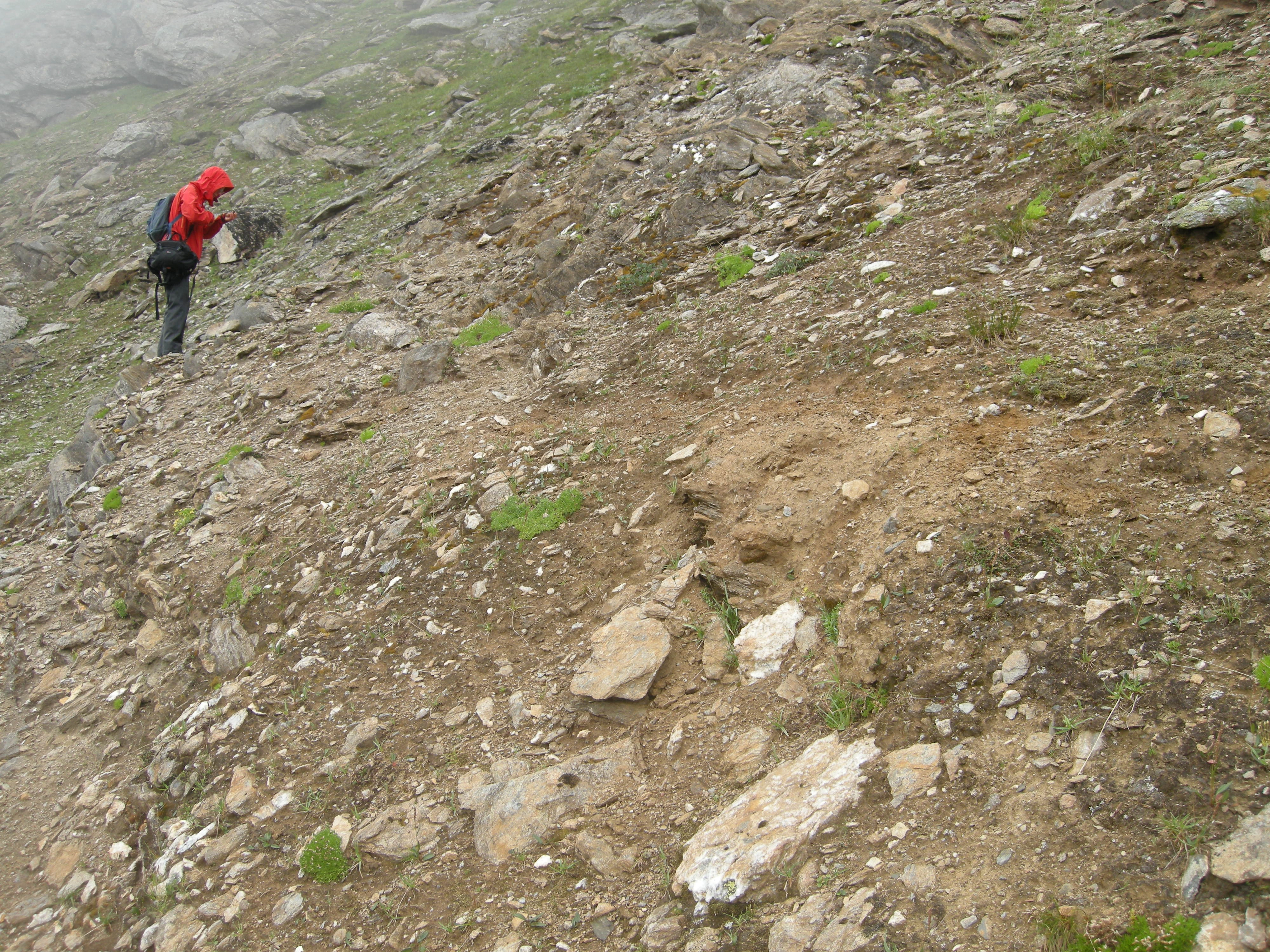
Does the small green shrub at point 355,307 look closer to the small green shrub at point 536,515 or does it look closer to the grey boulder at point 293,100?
the small green shrub at point 536,515

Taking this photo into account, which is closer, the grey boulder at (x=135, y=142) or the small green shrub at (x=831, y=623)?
the small green shrub at (x=831, y=623)

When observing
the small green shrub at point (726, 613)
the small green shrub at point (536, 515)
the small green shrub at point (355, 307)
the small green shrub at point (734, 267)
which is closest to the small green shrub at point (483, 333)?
the small green shrub at point (355, 307)

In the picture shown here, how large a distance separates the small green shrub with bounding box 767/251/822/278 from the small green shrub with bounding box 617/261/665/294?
73.7 inches

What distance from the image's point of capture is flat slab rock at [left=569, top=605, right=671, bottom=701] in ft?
16.9

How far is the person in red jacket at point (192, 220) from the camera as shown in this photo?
42.6ft

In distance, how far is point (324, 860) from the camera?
200 inches

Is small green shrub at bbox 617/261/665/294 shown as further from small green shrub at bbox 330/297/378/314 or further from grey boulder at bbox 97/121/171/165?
grey boulder at bbox 97/121/171/165

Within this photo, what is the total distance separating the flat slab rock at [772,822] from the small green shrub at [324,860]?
252 centimetres

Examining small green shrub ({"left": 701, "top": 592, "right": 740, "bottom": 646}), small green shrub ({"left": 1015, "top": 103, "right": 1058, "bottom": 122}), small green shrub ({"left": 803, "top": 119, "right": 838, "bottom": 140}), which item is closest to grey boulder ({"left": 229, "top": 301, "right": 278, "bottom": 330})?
small green shrub ({"left": 803, "top": 119, "right": 838, "bottom": 140})

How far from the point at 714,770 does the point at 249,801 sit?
3863 millimetres

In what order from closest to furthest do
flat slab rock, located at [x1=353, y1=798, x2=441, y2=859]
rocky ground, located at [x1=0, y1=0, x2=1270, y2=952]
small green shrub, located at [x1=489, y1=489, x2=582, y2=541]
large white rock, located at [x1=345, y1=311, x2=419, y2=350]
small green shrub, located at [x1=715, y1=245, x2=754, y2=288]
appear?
rocky ground, located at [x1=0, y1=0, x2=1270, y2=952]
flat slab rock, located at [x1=353, y1=798, x2=441, y2=859]
small green shrub, located at [x1=489, y1=489, x2=582, y2=541]
small green shrub, located at [x1=715, y1=245, x2=754, y2=288]
large white rock, located at [x1=345, y1=311, x2=419, y2=350]

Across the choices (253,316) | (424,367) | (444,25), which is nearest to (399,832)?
(424,367)

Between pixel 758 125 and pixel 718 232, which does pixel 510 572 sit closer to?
pixel 718 232

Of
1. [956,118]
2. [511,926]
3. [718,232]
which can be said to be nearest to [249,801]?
[511,926]
